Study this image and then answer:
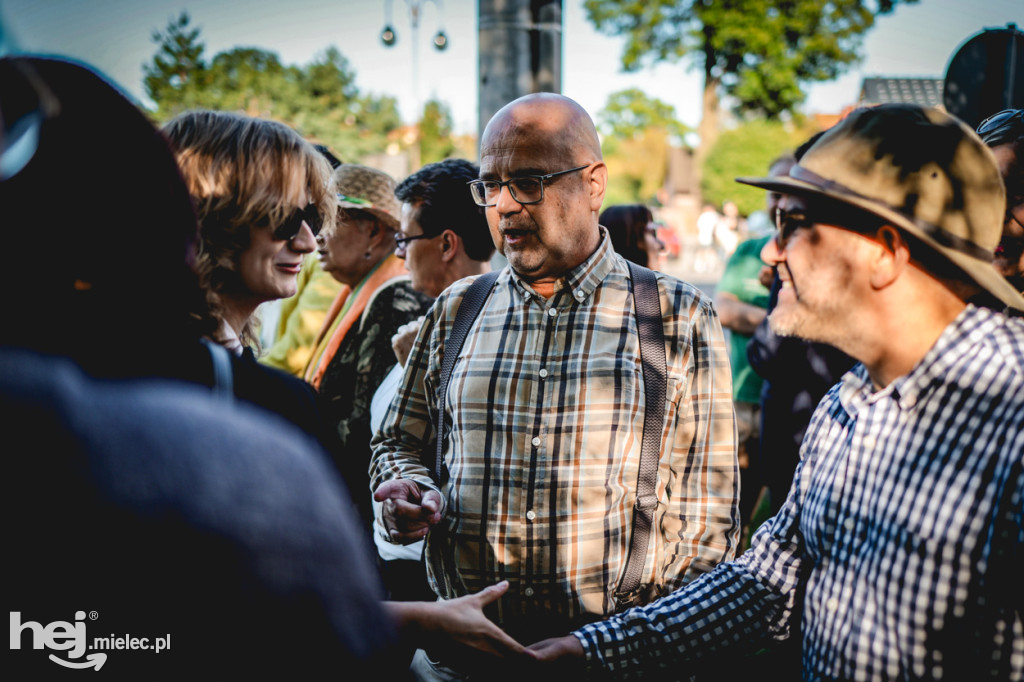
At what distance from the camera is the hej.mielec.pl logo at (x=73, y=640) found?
662 millimetres

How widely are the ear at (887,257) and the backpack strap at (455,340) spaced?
1218 millimetres

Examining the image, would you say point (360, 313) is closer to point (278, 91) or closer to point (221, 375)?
point (221, 375)

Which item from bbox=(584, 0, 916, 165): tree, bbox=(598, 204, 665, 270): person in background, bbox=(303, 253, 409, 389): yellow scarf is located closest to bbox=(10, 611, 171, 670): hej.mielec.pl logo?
bbox=(303, 253, 409, 389): yellow scarf

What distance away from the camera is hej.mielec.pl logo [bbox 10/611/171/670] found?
662 mm

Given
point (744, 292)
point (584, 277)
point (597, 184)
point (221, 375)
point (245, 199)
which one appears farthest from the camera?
point (744, 292)

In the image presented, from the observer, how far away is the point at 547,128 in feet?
7.58

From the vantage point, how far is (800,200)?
1.67m

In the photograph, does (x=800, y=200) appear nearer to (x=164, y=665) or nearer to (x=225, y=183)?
(x=225, y=183)

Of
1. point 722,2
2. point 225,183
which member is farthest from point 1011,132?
point 722,2

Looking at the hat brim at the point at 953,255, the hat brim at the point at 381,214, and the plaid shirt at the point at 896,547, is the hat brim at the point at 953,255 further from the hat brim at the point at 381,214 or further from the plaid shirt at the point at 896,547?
the hat brim at the point at 381,214

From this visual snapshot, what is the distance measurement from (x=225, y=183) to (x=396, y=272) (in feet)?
6.50

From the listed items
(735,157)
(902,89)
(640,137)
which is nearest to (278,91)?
(640,137)

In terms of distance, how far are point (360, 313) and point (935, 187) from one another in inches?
107

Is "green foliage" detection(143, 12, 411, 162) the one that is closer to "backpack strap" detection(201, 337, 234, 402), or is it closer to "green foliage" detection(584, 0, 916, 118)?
"green foliage" detection(584, 0, 916, 118)
